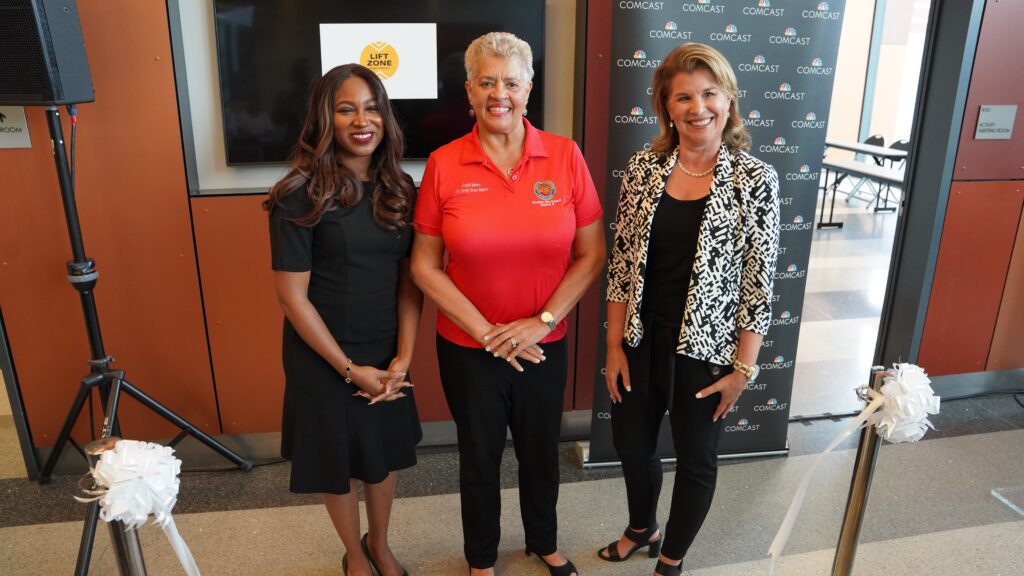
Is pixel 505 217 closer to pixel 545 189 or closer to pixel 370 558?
pixel 545 189

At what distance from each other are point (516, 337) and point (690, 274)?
0.53 m

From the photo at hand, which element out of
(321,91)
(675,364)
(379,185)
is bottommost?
(675,364)

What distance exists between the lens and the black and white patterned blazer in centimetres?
193

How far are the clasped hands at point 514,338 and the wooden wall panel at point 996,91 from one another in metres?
2.73

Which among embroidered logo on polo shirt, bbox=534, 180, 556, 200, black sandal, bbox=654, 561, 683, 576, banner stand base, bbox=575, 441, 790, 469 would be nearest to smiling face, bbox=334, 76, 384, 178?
embroidered logo on polo shirt, bbox=534, 180, 556, 200

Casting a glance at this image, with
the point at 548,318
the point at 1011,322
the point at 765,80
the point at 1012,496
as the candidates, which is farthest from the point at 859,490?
the point at 1011,322

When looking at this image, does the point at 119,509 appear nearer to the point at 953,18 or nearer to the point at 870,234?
the point at 953,18

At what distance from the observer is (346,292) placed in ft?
6.63

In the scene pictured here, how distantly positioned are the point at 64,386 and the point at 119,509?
2395 millimetres

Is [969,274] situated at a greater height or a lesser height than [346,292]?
lesser

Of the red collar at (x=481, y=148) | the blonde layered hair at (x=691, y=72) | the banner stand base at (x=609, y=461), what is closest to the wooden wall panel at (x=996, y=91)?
the banner stand base at (x=609, y=461)

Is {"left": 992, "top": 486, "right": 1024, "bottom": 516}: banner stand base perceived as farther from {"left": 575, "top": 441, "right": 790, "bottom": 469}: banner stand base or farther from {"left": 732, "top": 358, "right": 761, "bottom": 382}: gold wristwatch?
{"left": 732, "top": 358, "right": 761, "bottom": 382}: gold wristwatch

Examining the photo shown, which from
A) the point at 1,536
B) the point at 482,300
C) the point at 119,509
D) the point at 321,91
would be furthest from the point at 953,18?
the point at 1,536

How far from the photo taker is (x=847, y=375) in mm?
4230
